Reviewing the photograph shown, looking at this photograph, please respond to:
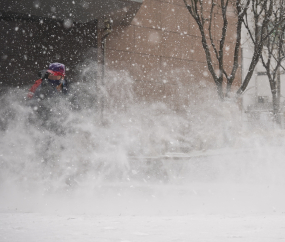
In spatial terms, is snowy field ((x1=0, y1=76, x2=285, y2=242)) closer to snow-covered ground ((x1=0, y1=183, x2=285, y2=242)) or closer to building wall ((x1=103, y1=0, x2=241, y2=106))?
snow-covered ground ((x1=0, y1=183, x2=285, y2=242))

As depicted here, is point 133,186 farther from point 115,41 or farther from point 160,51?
point 160,51

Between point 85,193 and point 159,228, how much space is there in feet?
7.47

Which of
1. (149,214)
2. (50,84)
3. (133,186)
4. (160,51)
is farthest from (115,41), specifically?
A: (149,214)

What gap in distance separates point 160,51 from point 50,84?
21.1ft

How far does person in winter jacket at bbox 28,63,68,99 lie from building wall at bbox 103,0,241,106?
4.99 meters

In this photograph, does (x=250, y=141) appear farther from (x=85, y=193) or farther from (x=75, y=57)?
(x=75, y=57)

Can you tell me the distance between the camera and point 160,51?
40.5 feet

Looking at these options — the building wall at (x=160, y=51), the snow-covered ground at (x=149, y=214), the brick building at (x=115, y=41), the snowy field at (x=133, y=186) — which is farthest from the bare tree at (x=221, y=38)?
the snow-covered ground at (x=149, y=214)

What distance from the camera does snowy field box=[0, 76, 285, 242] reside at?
3.41 m

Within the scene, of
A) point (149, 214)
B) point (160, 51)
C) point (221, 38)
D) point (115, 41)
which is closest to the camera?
point (149, 214)

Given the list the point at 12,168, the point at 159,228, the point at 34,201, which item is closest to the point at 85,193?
the point at 34,201

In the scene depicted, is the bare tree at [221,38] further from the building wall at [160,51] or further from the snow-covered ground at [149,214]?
the snow-covered ground at [149,214]

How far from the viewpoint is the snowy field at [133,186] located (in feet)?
11.2

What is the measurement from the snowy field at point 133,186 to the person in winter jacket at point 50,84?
248 millimetres
